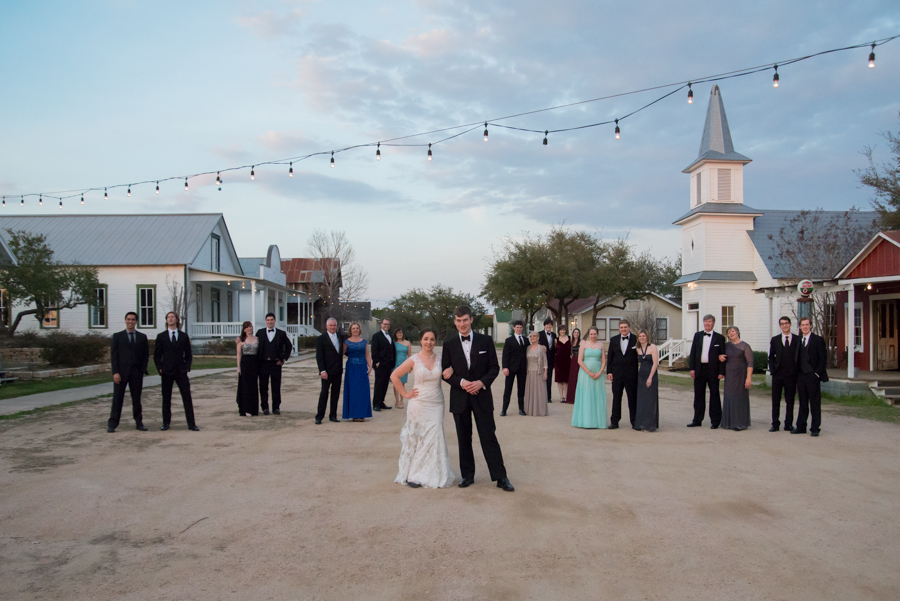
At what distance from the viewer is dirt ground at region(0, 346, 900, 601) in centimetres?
405

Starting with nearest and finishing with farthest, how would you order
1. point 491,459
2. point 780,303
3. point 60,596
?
point 60,596 → point 491,459 → point 780,303

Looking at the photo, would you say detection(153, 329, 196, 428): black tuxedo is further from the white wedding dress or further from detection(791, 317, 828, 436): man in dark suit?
detection(791, 317, 828, 436): man in dark suit

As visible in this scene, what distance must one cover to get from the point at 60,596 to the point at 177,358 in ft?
21.3

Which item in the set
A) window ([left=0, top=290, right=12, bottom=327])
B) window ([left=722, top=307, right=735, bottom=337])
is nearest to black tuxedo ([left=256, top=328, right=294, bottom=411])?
window ([left=0, top=290, right=12, bottom=327])

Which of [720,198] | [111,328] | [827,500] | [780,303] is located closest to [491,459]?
[827,500]

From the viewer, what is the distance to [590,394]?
10.4 meters

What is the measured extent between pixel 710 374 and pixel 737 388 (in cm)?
46

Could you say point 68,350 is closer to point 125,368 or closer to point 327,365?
point 125,368

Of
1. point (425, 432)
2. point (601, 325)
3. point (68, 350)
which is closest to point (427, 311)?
point (601, 325)

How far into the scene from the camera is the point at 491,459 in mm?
6316

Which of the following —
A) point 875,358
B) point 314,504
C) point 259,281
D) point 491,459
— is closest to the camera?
point 314,504

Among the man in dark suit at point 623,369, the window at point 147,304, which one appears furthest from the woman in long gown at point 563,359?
the window at point 147,304

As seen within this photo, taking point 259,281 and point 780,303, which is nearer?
point 780,303

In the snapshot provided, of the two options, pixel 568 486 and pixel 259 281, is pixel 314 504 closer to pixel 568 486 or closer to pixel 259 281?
pixel 568 486
